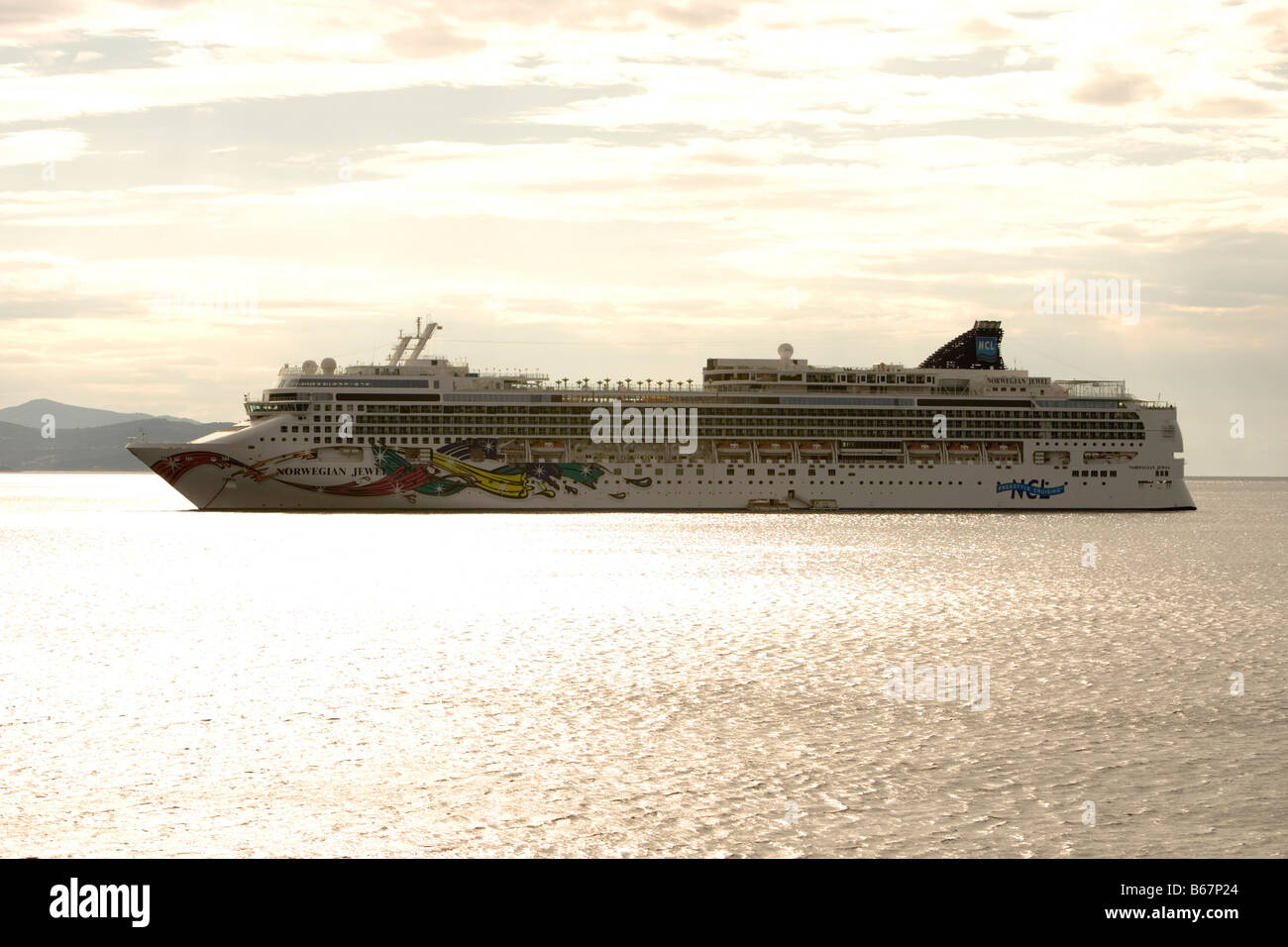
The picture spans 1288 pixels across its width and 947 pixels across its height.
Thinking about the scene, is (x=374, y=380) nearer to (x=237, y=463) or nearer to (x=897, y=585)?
(x=237, y=463)

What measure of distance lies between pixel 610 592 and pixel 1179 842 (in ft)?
117

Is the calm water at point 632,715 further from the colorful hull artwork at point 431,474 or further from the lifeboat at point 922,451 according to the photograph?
the lifeboat at point 922,451

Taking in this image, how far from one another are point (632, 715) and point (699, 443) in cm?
8867

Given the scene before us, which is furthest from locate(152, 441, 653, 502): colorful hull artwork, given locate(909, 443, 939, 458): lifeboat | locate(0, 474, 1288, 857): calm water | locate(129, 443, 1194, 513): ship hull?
locate(0, 474, 1288, 857): calm water

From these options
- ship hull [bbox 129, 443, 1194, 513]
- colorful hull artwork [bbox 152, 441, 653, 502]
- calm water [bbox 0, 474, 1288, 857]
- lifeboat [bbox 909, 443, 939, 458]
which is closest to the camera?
calm water [bbox 0, 474, 1288, 857]

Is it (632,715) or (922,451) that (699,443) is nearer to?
(922,451)

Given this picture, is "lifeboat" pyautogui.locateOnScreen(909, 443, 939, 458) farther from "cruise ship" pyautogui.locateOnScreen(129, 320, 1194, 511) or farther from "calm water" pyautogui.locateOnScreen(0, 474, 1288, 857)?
"calm water" pyautogui.locateOnScreen(0, 474, 1288, 857)

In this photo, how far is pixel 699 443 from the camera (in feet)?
379

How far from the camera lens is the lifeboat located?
120m

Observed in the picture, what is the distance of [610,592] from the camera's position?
52.5 m

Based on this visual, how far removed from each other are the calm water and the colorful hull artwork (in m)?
A: 45.7

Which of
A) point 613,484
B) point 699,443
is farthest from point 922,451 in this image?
point 613,484

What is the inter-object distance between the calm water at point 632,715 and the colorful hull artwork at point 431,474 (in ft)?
150

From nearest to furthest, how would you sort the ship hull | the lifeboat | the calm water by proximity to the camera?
1. the calm water
2. the ship hull
3. the lifeboat
